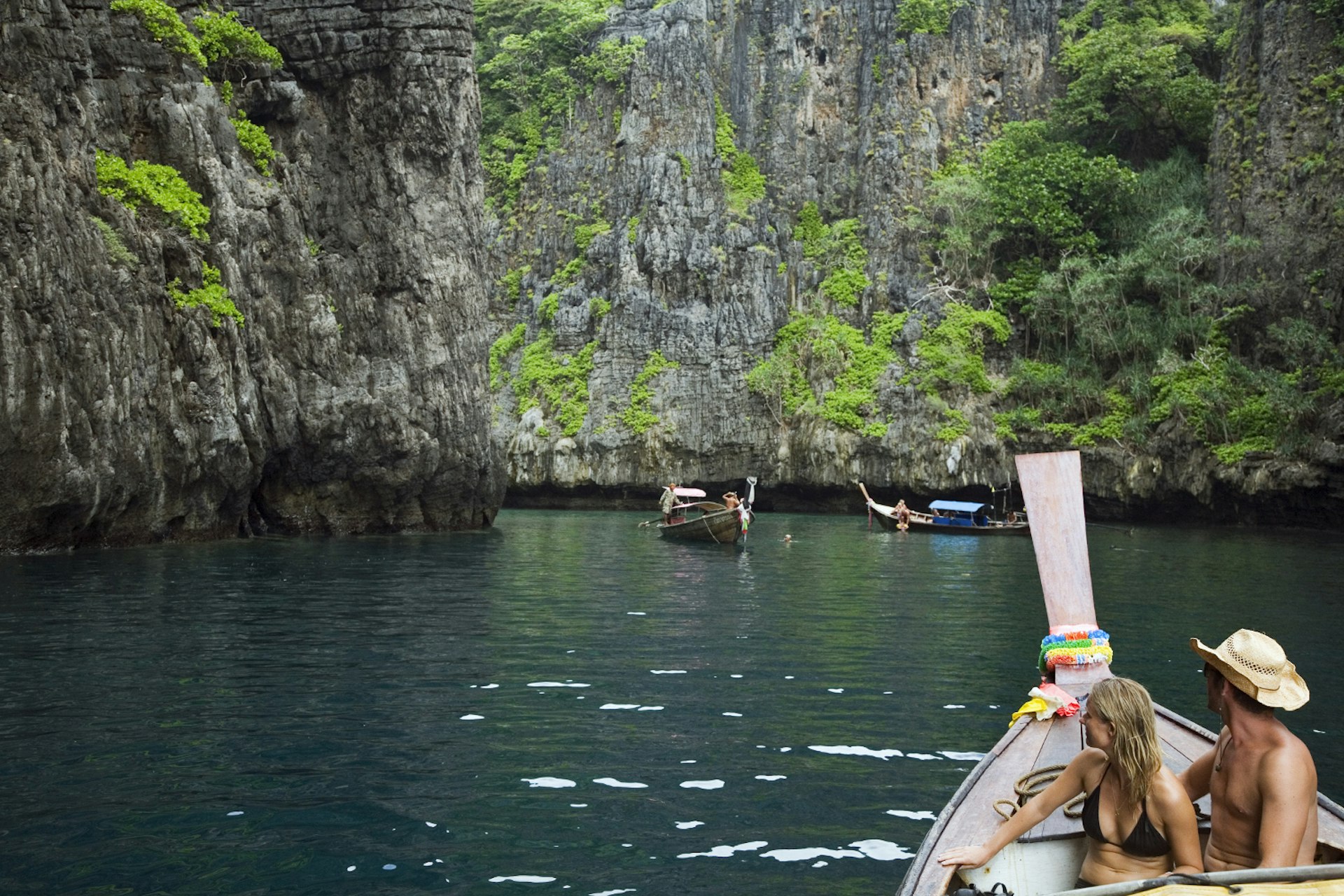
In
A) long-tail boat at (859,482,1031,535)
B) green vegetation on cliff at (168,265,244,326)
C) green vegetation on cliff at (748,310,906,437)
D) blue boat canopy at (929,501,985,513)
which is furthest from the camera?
green vegetation on cliff at (748,310,906,437)

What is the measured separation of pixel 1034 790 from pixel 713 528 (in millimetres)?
22300

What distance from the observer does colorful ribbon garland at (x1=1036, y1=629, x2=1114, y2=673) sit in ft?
26.8

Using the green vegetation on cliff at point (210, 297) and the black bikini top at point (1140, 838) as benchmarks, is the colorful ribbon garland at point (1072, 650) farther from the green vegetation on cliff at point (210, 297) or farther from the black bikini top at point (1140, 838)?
the green vegetation on cliff at point (210, 297)

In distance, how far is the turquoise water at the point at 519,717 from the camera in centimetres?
599

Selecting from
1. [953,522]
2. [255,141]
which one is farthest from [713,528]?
Result: [255,141]

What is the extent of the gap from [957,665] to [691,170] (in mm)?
40968

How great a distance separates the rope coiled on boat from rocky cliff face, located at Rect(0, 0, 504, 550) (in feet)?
59.2

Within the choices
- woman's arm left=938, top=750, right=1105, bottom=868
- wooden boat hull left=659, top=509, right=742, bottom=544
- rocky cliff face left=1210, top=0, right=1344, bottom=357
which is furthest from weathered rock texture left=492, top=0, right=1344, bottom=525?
woman's arm left=938, top=750, right=1105, bottom=868

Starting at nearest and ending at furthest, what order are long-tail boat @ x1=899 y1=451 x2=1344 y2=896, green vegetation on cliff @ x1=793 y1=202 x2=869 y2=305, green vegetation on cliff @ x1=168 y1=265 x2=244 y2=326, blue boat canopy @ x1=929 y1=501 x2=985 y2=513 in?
long-tail boat @ x1=899 y1=451 x2=1344 y2=896
green vegetation on cliff @ x1=168 y1=265 x2=244 y2=326
blue boat canopy @ x1=929 y1=501 x2=985 y2=513
green vegetation on cliff @ x1=793 y1=202 x2=869 y2=305

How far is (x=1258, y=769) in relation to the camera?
4.24m

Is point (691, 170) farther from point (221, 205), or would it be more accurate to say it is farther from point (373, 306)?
point (221, 205)

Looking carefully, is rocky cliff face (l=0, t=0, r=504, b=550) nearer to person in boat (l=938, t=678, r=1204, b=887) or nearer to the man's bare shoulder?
person in boat (l=938, t=678, r=1204, b=887)

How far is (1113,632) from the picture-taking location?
45.1 ft

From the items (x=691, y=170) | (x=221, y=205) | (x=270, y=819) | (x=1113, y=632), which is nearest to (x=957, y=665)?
(x=1113, y=632)
